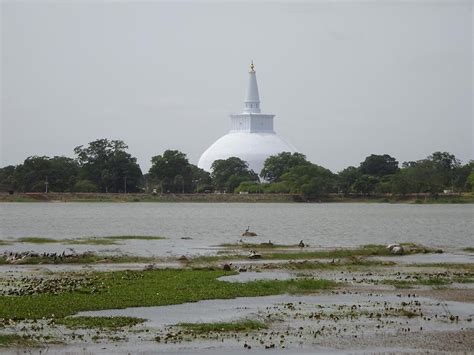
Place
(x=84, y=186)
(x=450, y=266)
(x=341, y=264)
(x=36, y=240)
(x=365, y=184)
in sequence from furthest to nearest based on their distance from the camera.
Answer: (x=365, y=184), (x=84, y=186), (x=36, y=240), (x=341, y=264), (x=450, y=266)

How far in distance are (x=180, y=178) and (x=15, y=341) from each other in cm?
11284

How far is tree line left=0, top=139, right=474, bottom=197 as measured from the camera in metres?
128

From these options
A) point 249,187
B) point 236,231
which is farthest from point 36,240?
point 249,187

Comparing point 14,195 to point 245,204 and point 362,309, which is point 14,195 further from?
point 362,309

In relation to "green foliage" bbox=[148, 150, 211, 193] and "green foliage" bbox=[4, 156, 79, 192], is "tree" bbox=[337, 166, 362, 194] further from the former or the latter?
"green foliage" bbox=[4, 156, 79, 192]

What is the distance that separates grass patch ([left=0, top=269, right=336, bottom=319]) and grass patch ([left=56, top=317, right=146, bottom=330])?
1.97 feet

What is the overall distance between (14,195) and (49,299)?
367ft

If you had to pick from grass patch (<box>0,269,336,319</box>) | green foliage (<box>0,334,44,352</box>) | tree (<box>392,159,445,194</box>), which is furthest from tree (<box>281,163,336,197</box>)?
green foliage (<box>0,334,44,352</box>)

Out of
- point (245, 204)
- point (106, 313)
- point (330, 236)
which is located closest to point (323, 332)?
point (106, 313)

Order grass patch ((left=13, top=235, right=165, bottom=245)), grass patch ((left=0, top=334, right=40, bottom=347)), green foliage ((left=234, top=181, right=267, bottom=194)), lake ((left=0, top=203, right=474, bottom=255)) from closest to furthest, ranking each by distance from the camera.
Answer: grass patch ((left=0, top=334, right=40, bottom=347))
lake ((left=0, top=203, right=474, bottom=255))
grass patch ((left=13, top=235, right=165, bottom=245))
green foliage ((left=234, top=181, right=267, bottom=194))

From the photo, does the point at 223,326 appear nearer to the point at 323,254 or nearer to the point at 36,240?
the point at 323,254

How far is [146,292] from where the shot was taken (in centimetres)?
2686

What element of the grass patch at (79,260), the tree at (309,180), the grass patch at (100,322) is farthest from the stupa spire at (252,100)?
the grass patch at (100,322)

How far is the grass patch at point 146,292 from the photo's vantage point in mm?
23391
